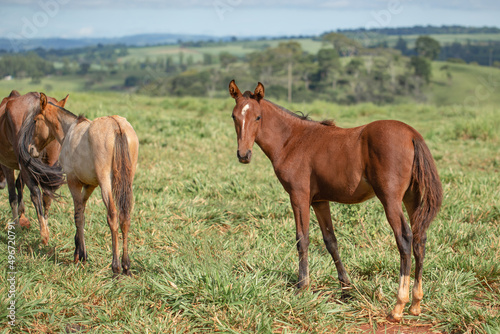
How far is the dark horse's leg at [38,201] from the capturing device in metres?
5.13

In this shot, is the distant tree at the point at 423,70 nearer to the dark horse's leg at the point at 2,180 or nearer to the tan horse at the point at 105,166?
the dark horse's leg at the point at 2,180

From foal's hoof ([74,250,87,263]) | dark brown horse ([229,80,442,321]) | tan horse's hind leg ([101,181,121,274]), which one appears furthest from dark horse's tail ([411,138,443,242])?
foal's hoof ([74,250,87,263])

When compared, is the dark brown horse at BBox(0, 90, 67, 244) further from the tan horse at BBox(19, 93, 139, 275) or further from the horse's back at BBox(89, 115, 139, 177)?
the horse's back at BBox(89, 115, 139, 177)

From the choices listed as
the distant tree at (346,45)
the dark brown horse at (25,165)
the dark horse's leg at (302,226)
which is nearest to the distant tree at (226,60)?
the distant tree at (346,45)

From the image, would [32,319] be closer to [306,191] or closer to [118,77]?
[306,191]

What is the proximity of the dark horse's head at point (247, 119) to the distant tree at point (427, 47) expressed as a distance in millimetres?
49258

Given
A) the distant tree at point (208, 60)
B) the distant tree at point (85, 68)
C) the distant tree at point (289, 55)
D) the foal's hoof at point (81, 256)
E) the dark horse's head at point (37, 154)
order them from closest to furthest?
the foal's hoof at point (81, 256) < the dark horse's head at point (37, 154) < the distant tree at point (85, 68) < the distant tree at point (289, 55) < the distant tree at point (208, 60)

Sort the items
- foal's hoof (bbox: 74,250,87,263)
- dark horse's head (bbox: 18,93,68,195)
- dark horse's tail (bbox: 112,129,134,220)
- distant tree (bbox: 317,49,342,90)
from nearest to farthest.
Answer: dark horse's tail (bbox: 112,129,134,220) < foal's hoof (bbox: 74,250,87,263) < dark horse's head (bbox: 18,93,68,195) < distant tree (bbox: 317,49,342,90)

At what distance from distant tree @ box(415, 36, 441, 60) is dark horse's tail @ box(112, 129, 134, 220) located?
49.5 meters

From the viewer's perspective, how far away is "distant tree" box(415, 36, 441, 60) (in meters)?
48.7

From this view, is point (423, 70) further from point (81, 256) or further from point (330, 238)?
point (81, 256)

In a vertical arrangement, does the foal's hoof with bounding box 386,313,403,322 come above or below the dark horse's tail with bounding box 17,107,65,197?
below

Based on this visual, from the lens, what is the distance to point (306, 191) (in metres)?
3.87

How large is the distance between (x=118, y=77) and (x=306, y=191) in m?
41.8
